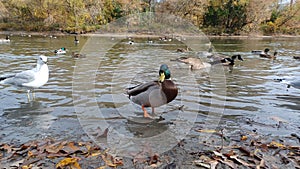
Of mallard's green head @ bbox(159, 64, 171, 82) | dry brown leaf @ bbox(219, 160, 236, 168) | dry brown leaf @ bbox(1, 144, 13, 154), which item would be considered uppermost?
mallard's green head @ bbox(159, 64, 171, 82)

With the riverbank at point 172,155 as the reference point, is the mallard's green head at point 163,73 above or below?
above

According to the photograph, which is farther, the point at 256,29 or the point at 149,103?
the point at 256,29

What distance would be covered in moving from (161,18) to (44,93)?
78.6ft

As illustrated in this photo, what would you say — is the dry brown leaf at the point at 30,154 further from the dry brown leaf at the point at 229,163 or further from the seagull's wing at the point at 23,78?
the seagull's wing at the point at 23,78

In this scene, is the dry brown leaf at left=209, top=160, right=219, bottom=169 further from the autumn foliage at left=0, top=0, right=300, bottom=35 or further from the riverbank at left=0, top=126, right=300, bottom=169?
the autumn foliage at left=0, top=0, right=300, bottom=35

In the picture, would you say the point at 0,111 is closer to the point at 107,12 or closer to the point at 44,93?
the point at 44,93

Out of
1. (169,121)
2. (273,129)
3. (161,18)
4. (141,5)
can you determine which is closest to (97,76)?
(169,121)

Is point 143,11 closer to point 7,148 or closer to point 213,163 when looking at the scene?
point 7,148

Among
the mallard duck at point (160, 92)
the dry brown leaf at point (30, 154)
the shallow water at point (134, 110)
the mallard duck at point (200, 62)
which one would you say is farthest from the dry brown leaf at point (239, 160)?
the mallard duck at point (200, 62)

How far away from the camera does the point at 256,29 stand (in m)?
50.1

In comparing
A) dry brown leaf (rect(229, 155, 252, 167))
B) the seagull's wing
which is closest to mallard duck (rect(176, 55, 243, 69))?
the seagull's wing

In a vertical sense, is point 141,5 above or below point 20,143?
above

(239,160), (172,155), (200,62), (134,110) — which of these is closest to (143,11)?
(200,62)

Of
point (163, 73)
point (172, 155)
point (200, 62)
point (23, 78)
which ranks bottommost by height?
point (172, 155)
